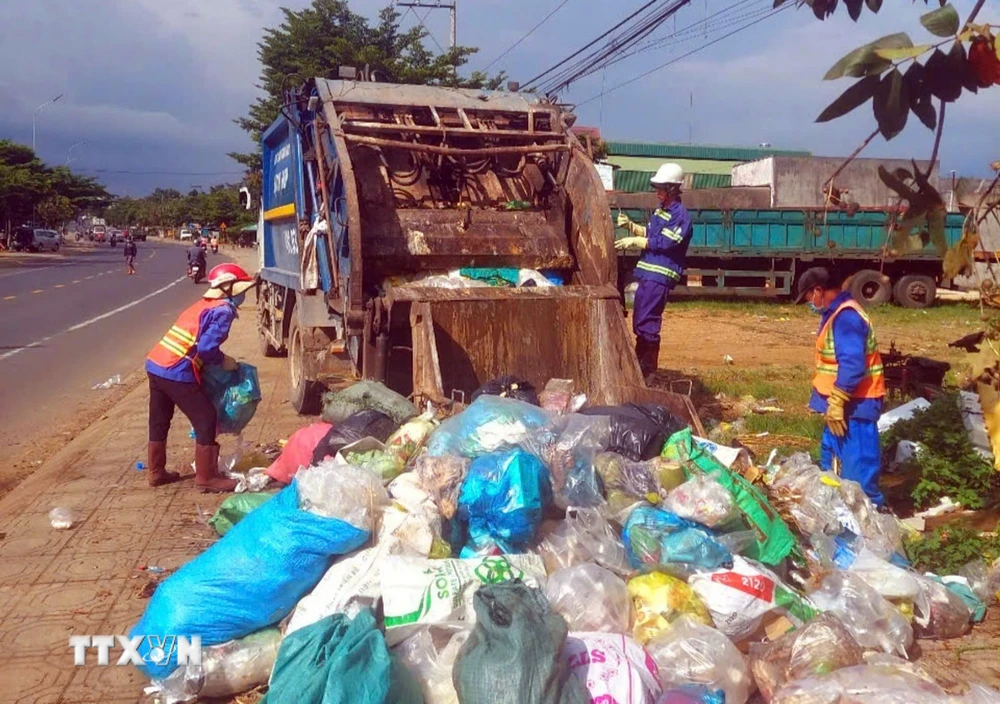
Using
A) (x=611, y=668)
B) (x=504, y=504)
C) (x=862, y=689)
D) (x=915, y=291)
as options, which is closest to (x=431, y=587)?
(x=504, y=504)

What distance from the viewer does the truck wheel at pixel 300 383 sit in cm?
676

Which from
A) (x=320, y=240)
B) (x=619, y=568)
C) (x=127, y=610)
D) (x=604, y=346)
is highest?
(x=320, y=240)

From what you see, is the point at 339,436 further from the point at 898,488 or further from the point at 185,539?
the point at 898,488

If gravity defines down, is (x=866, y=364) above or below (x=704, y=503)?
above

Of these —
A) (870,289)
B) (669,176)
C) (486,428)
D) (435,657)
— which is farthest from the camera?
(870,289)

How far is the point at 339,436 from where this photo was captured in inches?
179

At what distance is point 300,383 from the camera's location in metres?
6.94

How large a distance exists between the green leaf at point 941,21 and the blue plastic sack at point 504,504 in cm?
242

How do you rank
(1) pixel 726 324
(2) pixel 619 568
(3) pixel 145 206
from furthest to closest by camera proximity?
1. (3) pixel 145 206
2. (1) pixel 726 324
3. (2) pixel 619 568

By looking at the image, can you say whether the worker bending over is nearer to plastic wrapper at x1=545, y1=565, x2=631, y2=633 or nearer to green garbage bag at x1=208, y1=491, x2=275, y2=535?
green garbage bag at x1=208, y1=491, x2=275, y2=535

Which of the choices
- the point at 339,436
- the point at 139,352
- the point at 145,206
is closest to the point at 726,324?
the point at 139,352

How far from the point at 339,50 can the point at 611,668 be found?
24.2m

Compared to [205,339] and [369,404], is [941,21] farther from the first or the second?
[205,339]

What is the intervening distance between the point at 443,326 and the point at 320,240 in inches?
58.2
